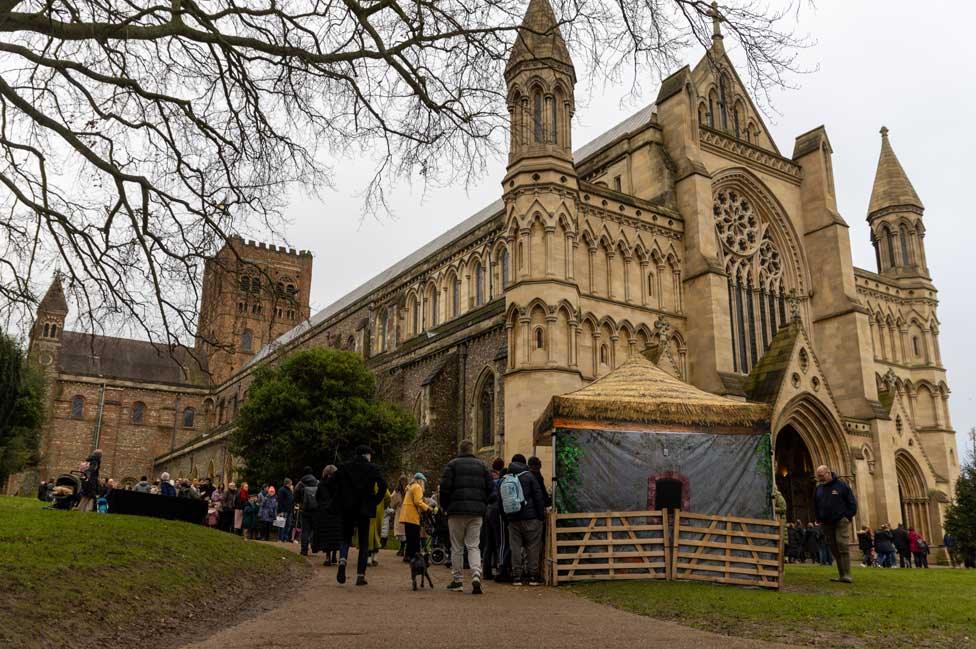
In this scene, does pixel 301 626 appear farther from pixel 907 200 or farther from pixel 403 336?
pixel 907 200

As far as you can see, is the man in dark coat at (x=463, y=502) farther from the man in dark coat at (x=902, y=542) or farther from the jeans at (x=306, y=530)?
the man in dark coat at (x=902, y=542)

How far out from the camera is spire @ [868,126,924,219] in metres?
39.7

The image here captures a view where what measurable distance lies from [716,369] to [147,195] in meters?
21.2

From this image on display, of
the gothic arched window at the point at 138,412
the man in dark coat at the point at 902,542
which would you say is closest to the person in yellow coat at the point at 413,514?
the man in dark coat at the point at 902,542

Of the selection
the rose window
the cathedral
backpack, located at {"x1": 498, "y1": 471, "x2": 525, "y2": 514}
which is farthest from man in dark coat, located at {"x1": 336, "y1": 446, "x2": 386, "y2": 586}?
the rose window

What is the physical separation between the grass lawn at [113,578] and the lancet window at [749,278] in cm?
2219

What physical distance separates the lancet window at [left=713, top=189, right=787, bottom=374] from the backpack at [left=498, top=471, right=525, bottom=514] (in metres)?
20.7

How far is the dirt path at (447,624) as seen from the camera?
22.0 ft

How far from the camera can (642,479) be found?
13234 mm

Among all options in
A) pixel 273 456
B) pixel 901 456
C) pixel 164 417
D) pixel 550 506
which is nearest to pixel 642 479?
pixel 550 506

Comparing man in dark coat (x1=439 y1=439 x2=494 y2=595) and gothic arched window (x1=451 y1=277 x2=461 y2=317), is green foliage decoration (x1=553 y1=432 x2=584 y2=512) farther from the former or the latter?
gothic arched window (x1=451 y1=277 x2=461 y2=317)

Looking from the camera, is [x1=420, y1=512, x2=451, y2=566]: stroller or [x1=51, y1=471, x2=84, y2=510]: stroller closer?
[x1=420, y1=512, x2=451, y2=566]: stroller

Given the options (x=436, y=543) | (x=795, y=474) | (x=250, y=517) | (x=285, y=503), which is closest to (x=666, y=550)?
(x=436, y=543)

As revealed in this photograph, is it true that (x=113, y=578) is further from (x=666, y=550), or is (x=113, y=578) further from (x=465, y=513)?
(x=666, y=550)
